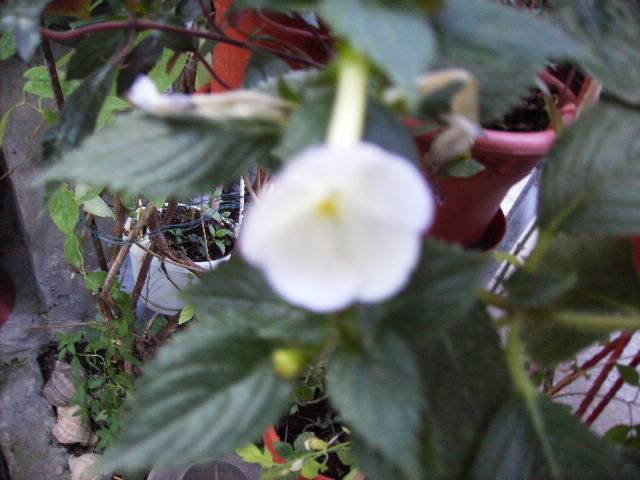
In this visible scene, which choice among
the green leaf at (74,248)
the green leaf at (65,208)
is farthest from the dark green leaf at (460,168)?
the green leaf at (74,248)

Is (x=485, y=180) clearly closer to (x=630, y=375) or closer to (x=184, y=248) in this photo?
(x=630, y=375)

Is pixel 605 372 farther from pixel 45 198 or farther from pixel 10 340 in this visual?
pixel 10 340

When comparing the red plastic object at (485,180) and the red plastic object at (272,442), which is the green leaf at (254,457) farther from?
the red plastic object at (485,180)

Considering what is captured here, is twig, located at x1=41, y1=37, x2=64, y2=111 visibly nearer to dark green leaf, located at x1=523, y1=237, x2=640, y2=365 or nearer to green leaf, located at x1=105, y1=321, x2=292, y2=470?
green leaf, located at x1=105, y1=321, x2=292, y2=470

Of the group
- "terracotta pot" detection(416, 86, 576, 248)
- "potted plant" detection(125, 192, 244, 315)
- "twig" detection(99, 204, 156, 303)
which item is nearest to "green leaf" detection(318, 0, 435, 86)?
"terracotta pot" detection(416, 86, 576, 248)

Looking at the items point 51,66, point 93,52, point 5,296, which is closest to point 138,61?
point 93,52

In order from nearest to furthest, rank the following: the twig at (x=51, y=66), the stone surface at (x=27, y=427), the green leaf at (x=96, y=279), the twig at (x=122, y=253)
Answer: the twig at (x=51, y=66) → the twig at (x=122, y=253) → the green leaf at (x=96, y=279) → the stone surface at (x=27, y=427)

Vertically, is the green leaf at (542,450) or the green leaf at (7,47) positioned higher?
the green leaf at (542,450)

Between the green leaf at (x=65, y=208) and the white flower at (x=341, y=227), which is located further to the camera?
the green leaf at (x=65, y=208)

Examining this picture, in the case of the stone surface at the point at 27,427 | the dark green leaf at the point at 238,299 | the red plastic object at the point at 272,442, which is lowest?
the stone surface at the point at 27,427
